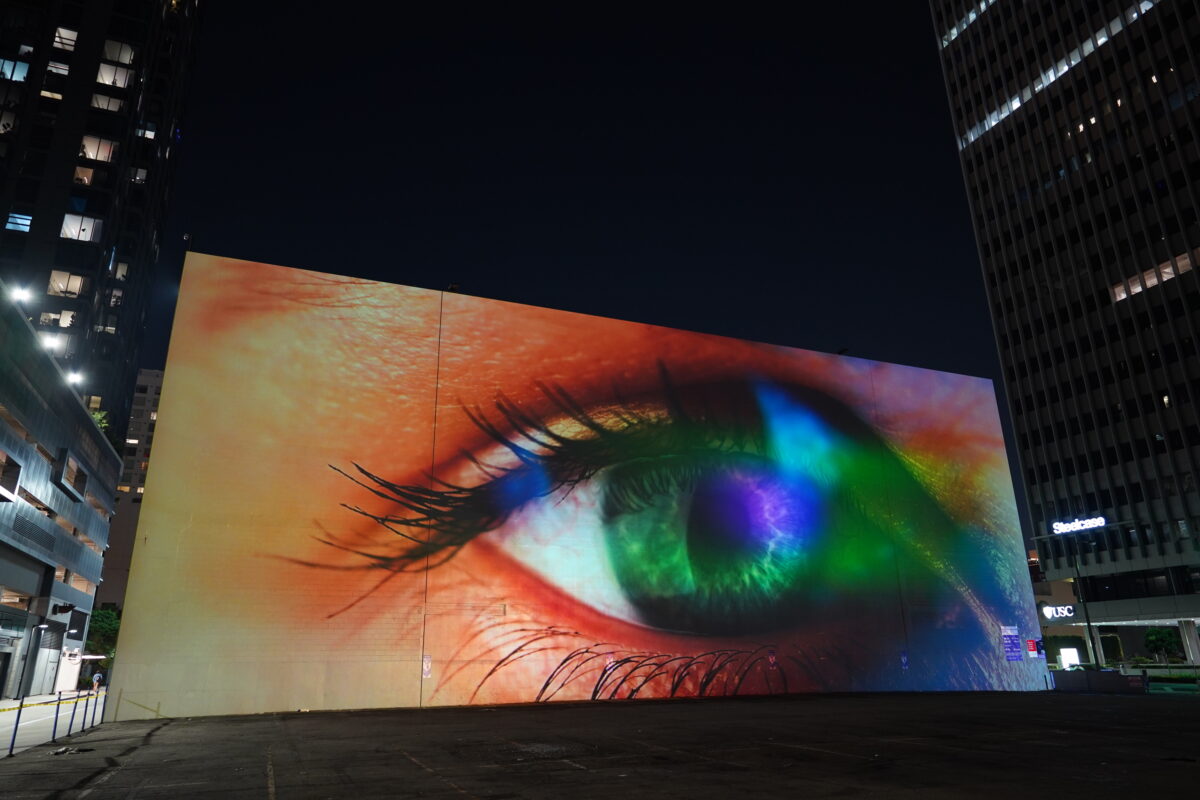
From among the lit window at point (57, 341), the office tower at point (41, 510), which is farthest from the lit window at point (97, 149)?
the office tower at point (41, 510)

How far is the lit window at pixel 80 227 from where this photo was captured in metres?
65.9

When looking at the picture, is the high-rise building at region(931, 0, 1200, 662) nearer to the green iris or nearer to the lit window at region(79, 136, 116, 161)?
the green iris

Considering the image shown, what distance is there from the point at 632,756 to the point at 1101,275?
253ft

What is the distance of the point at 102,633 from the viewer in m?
73.2

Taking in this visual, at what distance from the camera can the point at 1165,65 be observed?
67.0 metres

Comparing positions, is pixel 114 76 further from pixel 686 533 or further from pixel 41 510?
pixel 686 533

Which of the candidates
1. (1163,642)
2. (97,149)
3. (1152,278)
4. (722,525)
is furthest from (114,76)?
(1163,642)

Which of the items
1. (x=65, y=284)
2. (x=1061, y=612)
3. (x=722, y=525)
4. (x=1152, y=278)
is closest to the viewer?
(x=722, y=525)

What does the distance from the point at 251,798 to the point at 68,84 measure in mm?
80964

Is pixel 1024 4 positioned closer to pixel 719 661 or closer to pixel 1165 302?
pixel 1165 302

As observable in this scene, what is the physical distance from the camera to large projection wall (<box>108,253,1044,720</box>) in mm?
23875

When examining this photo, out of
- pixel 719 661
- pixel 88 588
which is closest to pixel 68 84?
pixel 88 588

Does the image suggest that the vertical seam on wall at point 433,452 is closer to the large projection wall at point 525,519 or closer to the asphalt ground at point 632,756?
the large projection wall at point 525,519

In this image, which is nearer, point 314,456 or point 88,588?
point 314,456
